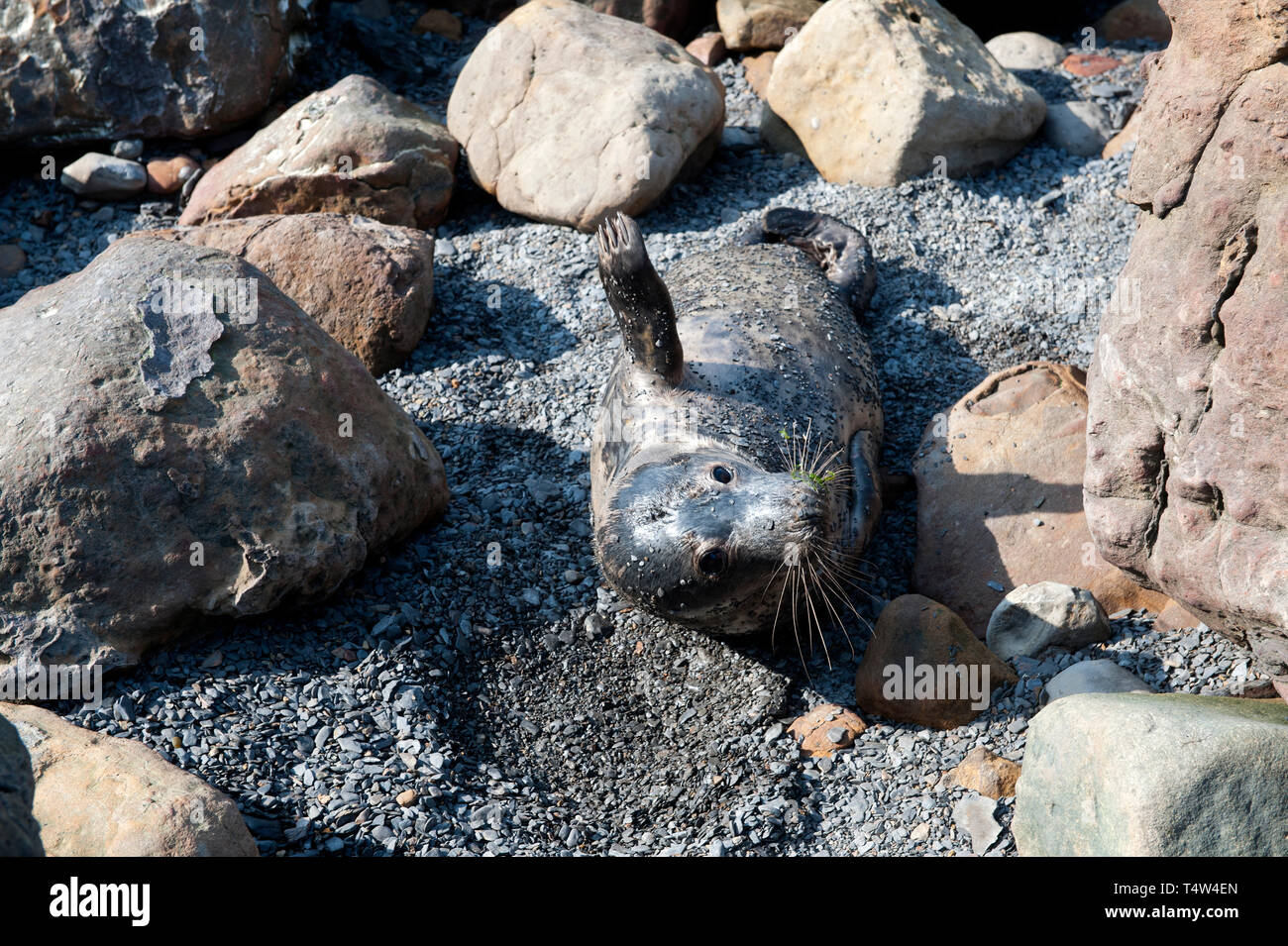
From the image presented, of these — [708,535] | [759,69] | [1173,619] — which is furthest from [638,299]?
[759,69]

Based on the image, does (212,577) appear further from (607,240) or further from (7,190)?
(7,190)

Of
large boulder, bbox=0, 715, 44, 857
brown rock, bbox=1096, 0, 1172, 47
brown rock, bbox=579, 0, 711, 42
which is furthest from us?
brown rock, bbox=579, 0, 711, 42

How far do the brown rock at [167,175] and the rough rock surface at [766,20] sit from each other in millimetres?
3889

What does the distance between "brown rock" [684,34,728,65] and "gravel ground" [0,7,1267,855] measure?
63.6 inches

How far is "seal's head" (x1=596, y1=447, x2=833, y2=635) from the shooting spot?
4.03 m

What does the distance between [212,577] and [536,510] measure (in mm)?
1593

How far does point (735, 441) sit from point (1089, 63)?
479 centimetres

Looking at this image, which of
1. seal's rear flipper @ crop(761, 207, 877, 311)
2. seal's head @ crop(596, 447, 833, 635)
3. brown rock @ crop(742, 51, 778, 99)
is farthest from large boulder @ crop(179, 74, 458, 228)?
seal's head @ crop(596, 447, 833, 635)

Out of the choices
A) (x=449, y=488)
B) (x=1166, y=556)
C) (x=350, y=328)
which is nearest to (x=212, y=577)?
(x=449, y=488)

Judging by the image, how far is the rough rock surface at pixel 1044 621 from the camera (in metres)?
4.21

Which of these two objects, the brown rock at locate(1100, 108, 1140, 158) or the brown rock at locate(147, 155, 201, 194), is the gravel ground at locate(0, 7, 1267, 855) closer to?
the brown rock at locate(1100, 108, 1140, 158)

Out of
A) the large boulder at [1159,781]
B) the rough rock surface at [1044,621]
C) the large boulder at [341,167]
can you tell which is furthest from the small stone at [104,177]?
the large boulder at [1159,781]

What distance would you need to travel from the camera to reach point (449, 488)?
5500 millimetres

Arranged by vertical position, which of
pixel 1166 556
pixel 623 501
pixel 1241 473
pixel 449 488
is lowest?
pixel 449 488
